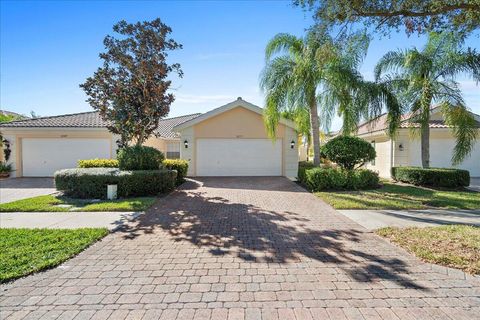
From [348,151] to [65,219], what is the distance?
10.8 metres

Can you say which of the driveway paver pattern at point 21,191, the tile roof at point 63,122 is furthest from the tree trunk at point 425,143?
the tile roof at point 63,122

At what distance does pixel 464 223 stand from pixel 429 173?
21.9ft

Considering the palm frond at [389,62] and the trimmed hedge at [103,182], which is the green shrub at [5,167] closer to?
the trimmed hedge at [103,182]

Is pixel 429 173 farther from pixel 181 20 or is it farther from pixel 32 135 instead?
pixel 32 135

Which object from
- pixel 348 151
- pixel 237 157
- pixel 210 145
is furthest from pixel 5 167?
pixel 348 151

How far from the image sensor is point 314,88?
12.1 metres

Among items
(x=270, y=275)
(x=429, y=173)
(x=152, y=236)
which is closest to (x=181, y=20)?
(x=152, y=236)

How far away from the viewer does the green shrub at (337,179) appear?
11570mm

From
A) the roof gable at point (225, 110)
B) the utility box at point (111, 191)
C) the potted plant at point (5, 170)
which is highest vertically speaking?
the roof gable at point (225, 110)

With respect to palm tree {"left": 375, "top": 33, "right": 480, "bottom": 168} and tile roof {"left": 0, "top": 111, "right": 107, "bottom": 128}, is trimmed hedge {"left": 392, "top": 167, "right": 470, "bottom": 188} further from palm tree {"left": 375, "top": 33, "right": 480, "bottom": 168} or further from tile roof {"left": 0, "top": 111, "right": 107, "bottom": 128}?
tile roof {"left": 0, "top": 111, "right": 107, "bottom": 128}

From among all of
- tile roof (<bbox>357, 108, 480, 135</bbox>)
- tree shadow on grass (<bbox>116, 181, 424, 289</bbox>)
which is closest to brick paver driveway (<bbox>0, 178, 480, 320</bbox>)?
tree shadow on grass (<bbox>116, 181, 424, 289</bbox>)

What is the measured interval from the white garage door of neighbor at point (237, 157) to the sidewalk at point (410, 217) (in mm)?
8707

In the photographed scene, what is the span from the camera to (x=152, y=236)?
5.69 m

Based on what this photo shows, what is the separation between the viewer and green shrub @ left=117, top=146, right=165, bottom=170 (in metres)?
10.9
